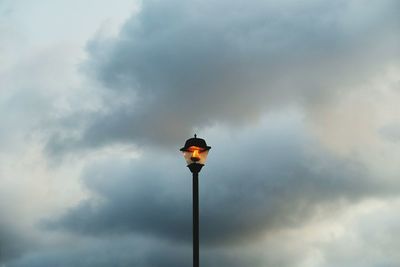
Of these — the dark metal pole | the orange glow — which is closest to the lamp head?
the orange glow

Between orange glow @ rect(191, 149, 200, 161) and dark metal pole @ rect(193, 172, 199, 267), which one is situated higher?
orange glow @ rect(191, 149, 200, 161)

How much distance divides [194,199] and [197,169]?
1.00 metres

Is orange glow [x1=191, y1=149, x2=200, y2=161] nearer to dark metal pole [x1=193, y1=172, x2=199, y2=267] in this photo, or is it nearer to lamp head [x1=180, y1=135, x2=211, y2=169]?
lamp head [x1=180, y1=135, x2=211, y2=169]

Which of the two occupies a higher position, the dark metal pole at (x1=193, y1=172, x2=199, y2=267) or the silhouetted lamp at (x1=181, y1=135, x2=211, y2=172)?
the silhouetted lamp at (x1=181, y1=135, x2=211, y2=172)

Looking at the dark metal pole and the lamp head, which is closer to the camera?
the dark metal pole

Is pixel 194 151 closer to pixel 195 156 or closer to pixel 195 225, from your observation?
pixel 195 156

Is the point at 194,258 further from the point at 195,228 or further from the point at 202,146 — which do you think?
the point at 202,146

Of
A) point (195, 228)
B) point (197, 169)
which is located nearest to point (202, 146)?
point (197, 169)

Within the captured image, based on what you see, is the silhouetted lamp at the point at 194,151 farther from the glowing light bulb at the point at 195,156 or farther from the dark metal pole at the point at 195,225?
the dark metal pole at the point at 195,225

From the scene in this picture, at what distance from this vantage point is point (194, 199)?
65.0 feet

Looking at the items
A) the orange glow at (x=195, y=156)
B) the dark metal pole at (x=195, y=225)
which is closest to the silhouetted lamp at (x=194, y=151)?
the orange glow at (x=195, y=156)

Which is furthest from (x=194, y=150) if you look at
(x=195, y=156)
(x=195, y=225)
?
(x=195, y=225)

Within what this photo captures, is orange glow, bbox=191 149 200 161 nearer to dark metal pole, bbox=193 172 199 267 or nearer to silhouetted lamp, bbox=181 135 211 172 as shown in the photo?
silhouetted lamp, bbox=181 135 211 172

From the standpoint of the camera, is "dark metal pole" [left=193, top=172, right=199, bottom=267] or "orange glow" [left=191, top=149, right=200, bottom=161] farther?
"orange glow" [left=191, top=149, right=200, bottom=161]
